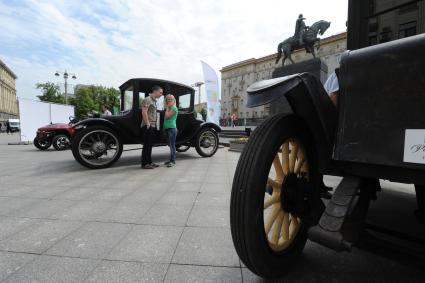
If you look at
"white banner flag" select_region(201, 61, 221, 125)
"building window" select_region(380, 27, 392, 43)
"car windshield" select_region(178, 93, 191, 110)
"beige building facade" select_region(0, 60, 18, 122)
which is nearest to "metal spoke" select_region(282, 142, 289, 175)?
"building window" select_region(380, 27, 392, 43)

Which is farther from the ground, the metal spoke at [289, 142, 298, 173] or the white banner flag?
the white banner flag

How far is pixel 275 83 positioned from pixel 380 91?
47cm

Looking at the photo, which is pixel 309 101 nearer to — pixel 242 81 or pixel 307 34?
pixel 307 34

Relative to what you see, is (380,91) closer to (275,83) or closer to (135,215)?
(275,83)

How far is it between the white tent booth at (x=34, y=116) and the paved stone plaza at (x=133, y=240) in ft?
32.9

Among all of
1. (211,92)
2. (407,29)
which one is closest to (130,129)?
(407,29)

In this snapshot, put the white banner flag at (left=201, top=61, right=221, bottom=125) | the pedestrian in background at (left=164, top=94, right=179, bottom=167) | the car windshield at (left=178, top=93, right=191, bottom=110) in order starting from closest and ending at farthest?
the pedestrian in background at (left=164, top=94, right=179, bottom=167), the car windshield at (left=178, top=93, right=191, bottom=110), the white banner flag at (left=201, top=61, right=221, bottom=125)

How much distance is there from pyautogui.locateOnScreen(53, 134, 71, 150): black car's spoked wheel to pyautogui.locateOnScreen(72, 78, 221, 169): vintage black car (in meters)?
4.21

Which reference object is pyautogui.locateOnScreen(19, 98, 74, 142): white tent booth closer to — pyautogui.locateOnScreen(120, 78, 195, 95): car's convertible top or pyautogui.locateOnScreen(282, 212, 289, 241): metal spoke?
pyautogui.locateOnScreen(120, 78, 195, 95): car's convertible top

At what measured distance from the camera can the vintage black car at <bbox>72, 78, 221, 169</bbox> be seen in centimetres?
514

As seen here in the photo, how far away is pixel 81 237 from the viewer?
210cm

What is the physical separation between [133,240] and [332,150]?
1601 mm

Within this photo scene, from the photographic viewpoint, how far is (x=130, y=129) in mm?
5605

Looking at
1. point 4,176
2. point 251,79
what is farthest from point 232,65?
point 4,176
